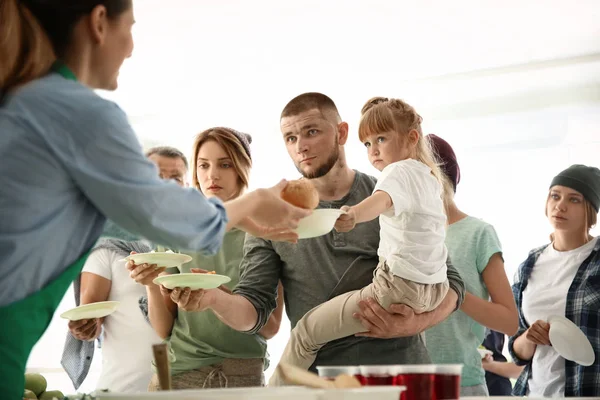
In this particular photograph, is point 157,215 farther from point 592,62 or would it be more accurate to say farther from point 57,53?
point 592,62

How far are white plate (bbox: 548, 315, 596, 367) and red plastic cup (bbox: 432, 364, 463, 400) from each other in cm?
98

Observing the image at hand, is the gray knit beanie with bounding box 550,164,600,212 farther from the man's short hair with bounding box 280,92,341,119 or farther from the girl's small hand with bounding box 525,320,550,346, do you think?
the man's short hair with bounding box 280,92,341,119

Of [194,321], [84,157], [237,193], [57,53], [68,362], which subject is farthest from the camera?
[68,362]

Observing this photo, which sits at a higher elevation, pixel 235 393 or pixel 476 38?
pixel 476 38

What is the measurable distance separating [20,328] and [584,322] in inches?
78.1

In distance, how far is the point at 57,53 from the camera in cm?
110

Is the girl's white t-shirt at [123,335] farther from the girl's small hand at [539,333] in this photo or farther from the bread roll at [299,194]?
the girl's small hand at [539,333]

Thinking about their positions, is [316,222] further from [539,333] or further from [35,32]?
[539,333]

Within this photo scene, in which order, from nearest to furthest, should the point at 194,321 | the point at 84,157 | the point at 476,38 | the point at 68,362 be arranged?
the point at 84,157
the point at 194,321
the point at 68,362
the point at 476,38

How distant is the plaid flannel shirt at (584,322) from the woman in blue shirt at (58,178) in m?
1.70

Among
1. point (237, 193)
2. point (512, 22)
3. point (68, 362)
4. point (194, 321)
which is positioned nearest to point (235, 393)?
point (194, 321)

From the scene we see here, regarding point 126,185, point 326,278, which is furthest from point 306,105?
point 126,185

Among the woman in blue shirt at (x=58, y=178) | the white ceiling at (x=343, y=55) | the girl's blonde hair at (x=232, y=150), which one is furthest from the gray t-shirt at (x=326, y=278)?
the white ceiling at (x=343, y=55)

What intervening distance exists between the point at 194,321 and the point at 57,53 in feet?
4.10
